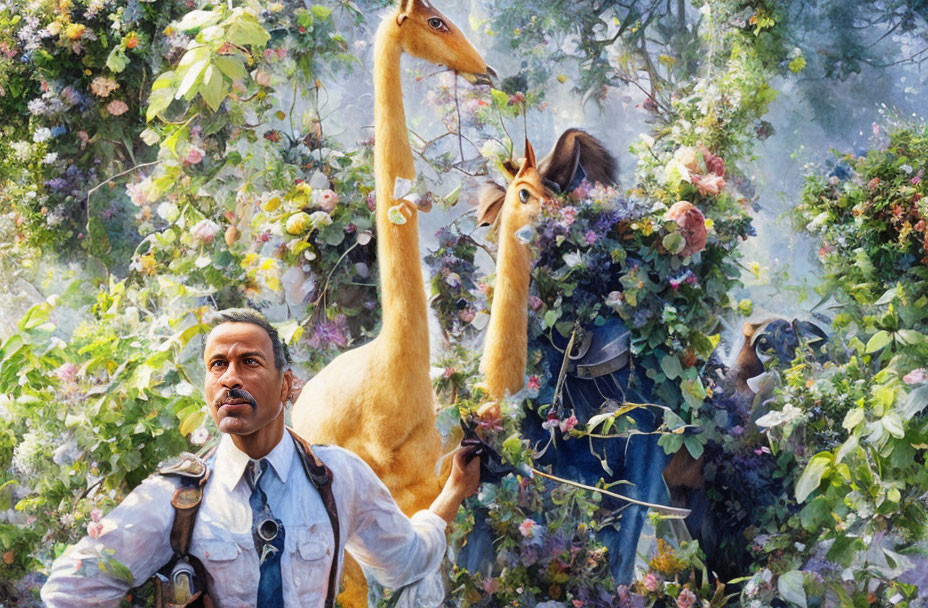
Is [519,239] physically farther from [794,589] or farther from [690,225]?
[794,589]

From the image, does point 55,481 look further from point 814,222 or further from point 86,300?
point 814,222

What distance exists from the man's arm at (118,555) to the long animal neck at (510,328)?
93 cm

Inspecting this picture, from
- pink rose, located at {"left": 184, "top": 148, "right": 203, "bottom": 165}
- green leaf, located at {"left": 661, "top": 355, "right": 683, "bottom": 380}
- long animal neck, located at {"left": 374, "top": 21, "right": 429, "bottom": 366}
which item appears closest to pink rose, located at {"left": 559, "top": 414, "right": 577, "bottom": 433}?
green leaf, located at {"left": 661, "top": 355, "right": 683, "bottom": 380}

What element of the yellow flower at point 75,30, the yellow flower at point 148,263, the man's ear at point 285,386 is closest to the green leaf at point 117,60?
the yellow flower at point 75,30

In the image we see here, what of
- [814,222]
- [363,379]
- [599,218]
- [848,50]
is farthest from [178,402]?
[848,50]

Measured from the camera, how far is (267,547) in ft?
8.38

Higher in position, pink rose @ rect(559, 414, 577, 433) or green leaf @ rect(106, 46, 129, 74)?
green leaf @ rect(106, 46, 129, 74)

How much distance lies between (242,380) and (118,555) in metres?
0.41

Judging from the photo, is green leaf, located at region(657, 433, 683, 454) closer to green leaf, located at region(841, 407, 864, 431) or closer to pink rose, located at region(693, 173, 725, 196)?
green leaf, located at region(841, 407, 864, 431)

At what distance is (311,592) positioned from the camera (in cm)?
256

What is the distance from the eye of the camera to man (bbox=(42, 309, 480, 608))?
249 centimetres

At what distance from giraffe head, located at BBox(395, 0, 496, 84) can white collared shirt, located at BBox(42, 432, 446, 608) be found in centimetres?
114

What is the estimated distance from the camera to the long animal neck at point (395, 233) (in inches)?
125

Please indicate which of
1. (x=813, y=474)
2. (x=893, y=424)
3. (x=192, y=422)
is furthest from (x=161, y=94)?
(x=893, y=424)
